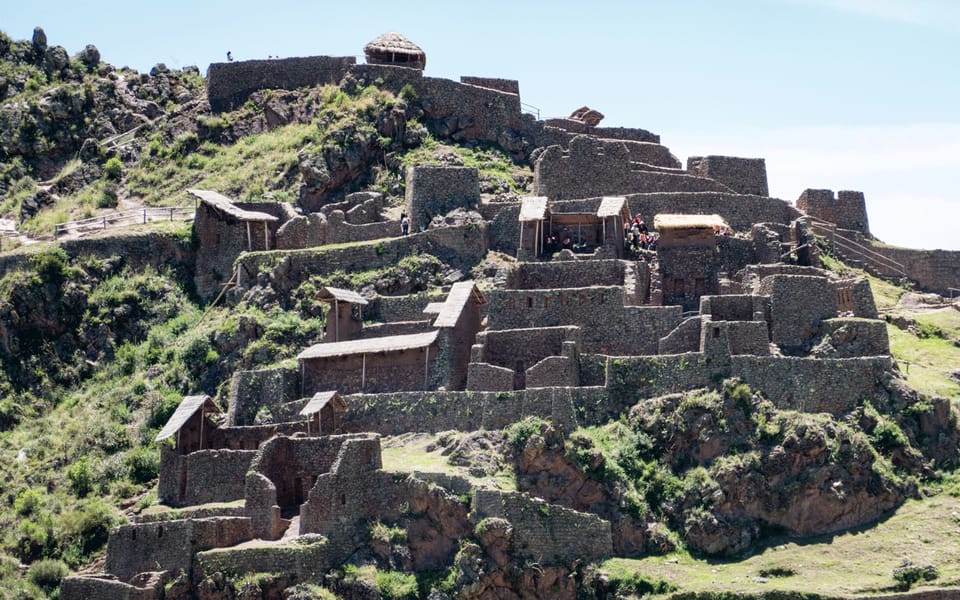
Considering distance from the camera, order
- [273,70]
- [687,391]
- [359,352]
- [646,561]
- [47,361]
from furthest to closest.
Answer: [273,70], [47,361], [359,352], [687,391], [646,561]

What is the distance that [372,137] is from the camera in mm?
79312

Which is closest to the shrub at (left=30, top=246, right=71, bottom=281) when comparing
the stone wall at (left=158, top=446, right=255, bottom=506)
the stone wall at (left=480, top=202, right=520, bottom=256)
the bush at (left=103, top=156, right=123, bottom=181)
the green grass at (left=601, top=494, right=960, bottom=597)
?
the bush at (left=103, top=156, right=123, bottom=181)

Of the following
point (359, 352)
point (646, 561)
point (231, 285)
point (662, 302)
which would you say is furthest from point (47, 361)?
point (646, 561)

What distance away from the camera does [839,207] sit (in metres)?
78.9

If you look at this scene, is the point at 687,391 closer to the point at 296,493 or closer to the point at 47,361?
the point at 296,493

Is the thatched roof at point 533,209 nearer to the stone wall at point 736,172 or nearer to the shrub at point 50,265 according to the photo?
the stone wall at point 736,172

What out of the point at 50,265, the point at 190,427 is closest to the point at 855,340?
the point at 190,427

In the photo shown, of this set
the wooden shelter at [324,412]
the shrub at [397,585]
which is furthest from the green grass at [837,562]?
the wooden shelter at [324,412]

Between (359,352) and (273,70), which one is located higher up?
(273,70)

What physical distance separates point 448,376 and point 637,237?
34.9 feet

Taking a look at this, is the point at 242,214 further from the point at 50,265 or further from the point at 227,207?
the point at 50,265

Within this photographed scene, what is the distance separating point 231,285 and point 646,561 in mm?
24186

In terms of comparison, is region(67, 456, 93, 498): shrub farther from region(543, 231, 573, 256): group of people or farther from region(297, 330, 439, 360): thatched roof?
region(543, 231, 573, 256): group of people

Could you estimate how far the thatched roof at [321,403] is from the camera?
203ft
